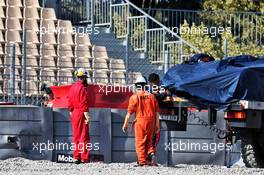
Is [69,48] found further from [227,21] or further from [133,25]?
[227,21]

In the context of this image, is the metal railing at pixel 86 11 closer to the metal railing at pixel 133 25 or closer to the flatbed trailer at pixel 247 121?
the metal railing at pixel 133 25

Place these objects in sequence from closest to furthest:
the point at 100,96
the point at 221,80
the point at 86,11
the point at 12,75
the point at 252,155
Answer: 1. the point at 221,80
2. the point at 252,155
3. the point at 12,75
4. the point at 100,96
5. the point at 86,11

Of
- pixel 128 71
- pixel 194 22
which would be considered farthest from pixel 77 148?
pixel 194 22

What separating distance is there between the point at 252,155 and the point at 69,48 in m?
9.39

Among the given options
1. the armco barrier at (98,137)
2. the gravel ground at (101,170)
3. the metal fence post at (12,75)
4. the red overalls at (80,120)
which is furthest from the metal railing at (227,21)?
the gravel ground at (101,170)

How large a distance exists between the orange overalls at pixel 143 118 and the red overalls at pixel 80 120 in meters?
1.27

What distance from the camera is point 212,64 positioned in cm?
2070

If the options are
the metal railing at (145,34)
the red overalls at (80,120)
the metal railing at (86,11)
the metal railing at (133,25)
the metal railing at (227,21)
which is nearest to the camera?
the red overalls at (80,120)

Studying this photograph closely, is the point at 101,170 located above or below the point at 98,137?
above

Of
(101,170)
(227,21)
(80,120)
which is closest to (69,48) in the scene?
(227,21)

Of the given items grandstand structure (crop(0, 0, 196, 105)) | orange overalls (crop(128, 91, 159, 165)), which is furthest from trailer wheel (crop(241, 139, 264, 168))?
grandstand structure (crop(0, 0, 196, 105))

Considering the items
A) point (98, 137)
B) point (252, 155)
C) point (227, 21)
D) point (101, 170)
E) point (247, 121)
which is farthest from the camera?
point (227, 21)

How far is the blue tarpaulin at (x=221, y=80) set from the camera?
63.5 ft

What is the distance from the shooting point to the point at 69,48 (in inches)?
1130
